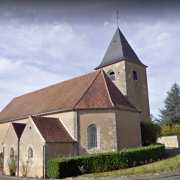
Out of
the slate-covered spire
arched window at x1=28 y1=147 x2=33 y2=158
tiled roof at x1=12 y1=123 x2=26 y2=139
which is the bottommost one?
arched window at x1=28 y1=147 x2=33 y2=158

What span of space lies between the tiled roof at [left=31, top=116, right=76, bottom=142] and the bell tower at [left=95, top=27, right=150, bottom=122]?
389 inches

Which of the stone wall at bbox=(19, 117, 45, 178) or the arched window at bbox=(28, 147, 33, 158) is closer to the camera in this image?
the stone wall at bbox=(19, 117, 45, 178)

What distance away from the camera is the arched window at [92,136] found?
20062mm

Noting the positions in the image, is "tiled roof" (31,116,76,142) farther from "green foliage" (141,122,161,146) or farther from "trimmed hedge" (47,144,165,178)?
"green foliage" (141,122,161,146)

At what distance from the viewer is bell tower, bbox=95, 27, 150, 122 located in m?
28.0

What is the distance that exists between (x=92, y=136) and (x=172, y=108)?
28322 mm

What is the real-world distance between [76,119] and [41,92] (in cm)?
1104

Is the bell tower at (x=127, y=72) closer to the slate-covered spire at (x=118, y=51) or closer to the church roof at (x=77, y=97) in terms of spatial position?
the slate-covered spire at (x=118, y=51)

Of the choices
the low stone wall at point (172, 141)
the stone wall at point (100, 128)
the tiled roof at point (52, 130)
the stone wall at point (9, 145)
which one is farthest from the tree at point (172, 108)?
the stone wall at point (9, 145)

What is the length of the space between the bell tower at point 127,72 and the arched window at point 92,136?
8.41 meters

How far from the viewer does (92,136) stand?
66.4 feet

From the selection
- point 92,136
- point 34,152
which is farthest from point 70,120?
point 34,152

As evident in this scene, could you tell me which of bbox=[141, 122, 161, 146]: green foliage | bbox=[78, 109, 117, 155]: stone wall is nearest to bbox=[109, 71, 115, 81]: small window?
bbox=[141, 122, 161, 146]: green foliage

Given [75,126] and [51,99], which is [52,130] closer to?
[75,126]
